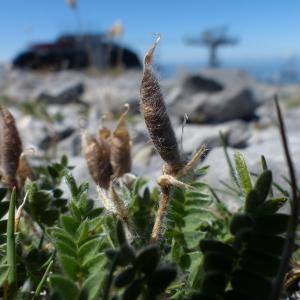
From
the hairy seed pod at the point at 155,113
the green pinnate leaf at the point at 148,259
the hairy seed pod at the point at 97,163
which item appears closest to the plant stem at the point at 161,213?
the hairy seed pod at the point at 155,113

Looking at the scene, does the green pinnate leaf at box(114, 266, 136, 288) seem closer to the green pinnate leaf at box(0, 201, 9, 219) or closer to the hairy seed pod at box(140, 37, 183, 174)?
the hairy seed pod at box(140, 37, 183, 174)

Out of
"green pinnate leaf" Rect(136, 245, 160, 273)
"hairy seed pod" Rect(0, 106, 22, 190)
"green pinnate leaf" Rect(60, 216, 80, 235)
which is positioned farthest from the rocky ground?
"green pinnate leaf" Rect(136, 245, 160, 273)

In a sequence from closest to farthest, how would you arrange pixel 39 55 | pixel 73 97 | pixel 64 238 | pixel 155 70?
pixel 64 238
pixel 155 70
pixel 73 97
pixel 39 55

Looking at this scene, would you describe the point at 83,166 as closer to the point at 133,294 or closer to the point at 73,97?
the point at 133,294

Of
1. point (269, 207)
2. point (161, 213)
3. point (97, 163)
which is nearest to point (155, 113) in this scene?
point (161, 213)

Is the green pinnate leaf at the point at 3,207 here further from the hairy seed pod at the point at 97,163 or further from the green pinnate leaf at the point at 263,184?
the green pinnate leaf at the point at 263,184

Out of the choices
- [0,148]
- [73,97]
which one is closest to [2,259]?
[0,148]
